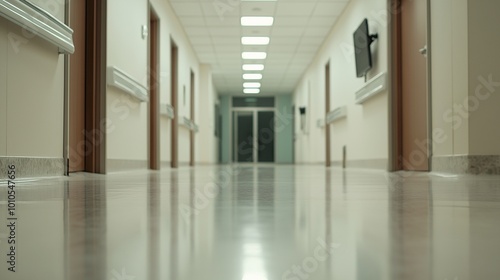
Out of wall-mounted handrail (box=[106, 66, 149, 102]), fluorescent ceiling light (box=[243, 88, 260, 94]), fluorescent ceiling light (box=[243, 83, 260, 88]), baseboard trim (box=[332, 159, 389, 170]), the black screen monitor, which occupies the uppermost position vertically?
fluorescent ceiling light (box=[243, 83, 260, 88])

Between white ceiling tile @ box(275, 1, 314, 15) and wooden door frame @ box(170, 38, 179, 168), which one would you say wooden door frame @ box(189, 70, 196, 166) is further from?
white ceiling tile @ box(275, 1, 314, 15)

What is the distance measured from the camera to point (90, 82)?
478cm

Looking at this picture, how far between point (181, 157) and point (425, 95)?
249 inches

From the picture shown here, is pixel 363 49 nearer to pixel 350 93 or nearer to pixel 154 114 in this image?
pixel 350 93

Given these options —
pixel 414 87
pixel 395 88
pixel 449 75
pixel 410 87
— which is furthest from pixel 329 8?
pixel 449 75

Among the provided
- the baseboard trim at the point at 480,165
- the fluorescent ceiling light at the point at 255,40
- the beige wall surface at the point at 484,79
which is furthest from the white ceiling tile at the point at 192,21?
the baseboard trim at the point at 480,165

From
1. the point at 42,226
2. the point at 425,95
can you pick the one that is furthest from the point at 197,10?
the point at 42,226

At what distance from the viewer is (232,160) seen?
71.0ft

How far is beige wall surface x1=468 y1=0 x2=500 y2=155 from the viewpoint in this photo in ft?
12.7

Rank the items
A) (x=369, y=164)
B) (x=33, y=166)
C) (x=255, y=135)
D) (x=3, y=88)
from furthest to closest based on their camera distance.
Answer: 1. (x=255, y=135)
2. (x=369, y=164)
3. (x=33, y=166)
4. (x=3, y=88)

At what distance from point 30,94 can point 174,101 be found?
644 cm

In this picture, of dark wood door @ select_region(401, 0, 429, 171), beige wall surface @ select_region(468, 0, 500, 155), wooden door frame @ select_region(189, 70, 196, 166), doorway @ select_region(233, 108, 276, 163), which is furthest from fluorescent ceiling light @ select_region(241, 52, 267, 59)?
beige wall surface @ select_region(468, 0, 500, 155)

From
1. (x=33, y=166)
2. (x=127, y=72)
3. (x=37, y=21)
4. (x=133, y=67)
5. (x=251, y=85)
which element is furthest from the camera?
(x=251, y=85)

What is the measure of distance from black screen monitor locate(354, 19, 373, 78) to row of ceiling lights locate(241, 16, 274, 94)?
2548mm
